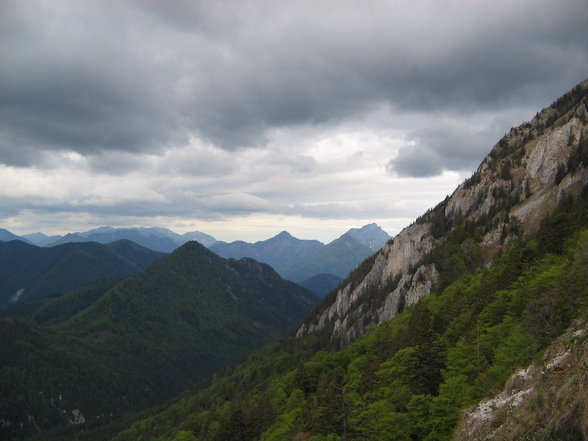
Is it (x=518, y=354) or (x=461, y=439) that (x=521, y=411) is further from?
(x=518, y=354)

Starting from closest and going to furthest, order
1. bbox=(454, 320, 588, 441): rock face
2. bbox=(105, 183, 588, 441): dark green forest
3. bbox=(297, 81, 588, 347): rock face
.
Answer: bbox=(454, 320, 588, 441): rock face, bbox=(105, 183, 588, 441): dark green forest, bbox=(297, 81, 588, 347): rock face

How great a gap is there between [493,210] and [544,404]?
440ft

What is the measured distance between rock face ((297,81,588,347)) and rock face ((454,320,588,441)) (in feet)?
299

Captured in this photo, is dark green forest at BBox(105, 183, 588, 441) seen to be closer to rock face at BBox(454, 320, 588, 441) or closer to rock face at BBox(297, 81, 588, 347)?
rock face at BBox(454, 320, 588, 441)

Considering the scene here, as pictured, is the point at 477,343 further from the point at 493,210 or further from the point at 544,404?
the point at 493,210

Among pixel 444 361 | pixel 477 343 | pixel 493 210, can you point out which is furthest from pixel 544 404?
pixel 493 210

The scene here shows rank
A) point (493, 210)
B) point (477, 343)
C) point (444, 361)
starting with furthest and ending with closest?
1. point (493, 210)
2. point (477, 343)
3. point (444, 361)

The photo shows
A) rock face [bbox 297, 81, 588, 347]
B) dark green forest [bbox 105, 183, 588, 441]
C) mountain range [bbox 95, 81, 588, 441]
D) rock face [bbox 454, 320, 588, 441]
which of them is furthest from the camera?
rock face [bbox 297, 81, 588, 347]

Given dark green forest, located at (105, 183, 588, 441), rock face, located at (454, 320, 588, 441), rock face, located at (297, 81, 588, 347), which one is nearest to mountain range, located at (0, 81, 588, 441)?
rock face, located at (454, 320, 588, 441)

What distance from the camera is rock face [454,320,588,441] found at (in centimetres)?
1639

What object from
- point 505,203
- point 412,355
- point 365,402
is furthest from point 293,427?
point 505,203

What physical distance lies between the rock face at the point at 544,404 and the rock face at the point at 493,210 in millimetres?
91192

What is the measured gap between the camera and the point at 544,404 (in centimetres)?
1789

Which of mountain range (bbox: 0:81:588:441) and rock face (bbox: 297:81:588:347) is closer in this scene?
mountain range (bbox: 0:81:588:441)
